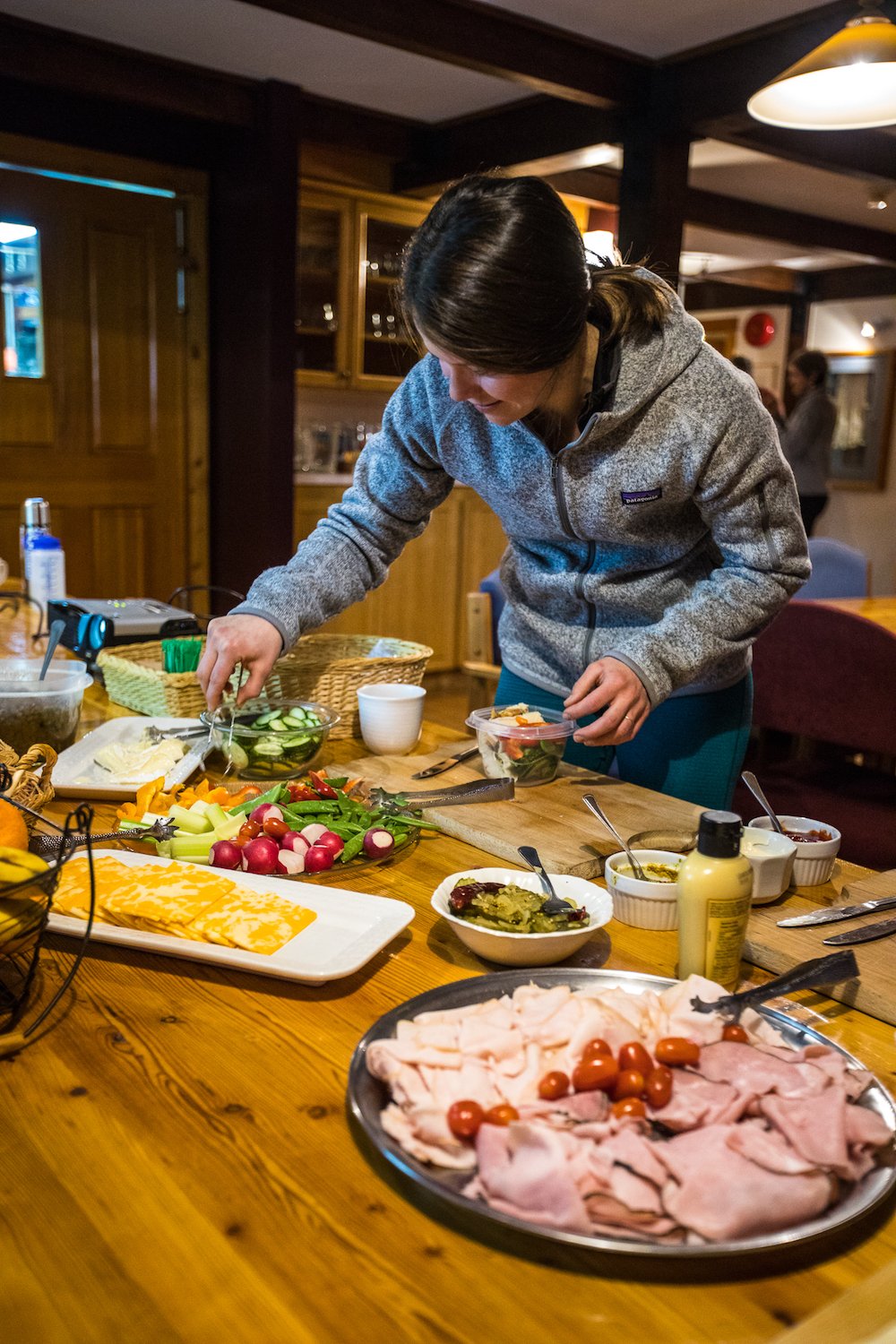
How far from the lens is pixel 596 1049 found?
83 cm

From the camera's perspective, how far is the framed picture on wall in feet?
30.7

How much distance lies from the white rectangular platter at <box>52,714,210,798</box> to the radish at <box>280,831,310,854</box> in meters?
0.32

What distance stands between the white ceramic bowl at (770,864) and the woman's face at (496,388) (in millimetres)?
615

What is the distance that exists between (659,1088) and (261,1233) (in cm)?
29

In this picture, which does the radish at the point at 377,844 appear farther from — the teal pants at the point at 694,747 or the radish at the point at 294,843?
the teal pants at the point at 694,747

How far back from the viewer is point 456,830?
1479 millimetres

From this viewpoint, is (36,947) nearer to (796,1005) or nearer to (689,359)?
(796,1005)

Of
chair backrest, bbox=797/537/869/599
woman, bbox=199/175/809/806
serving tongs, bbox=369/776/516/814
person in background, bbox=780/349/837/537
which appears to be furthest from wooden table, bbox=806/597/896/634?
person in background, bbox=780/349/837/537

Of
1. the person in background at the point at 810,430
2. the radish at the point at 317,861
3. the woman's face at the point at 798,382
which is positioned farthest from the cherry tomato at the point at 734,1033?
the woman's face at the point at 798,382

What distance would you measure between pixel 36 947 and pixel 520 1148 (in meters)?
0.46

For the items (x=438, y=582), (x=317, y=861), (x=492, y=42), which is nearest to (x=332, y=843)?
(x=317, y=861)

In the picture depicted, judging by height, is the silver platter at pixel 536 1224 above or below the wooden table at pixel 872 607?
below

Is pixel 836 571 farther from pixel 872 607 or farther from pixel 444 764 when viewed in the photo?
pixel 444 764

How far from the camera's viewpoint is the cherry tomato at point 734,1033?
0.89m
